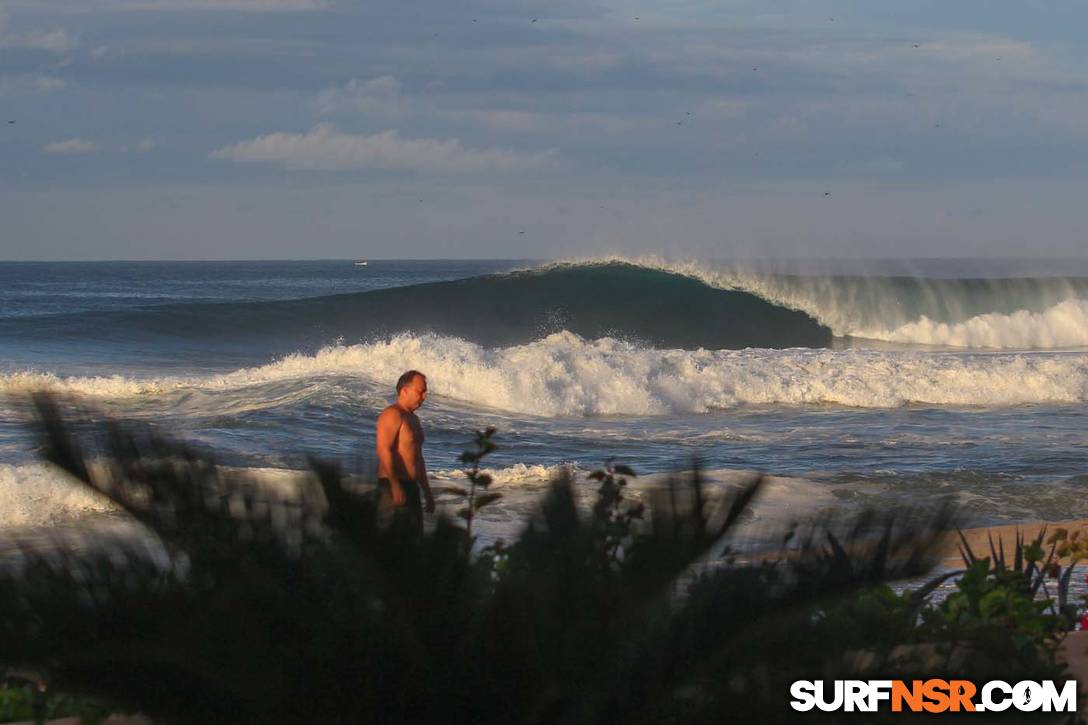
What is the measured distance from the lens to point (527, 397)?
18.5 m

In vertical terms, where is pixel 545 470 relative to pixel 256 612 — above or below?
below

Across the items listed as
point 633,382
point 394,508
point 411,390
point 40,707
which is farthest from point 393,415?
point 633,382

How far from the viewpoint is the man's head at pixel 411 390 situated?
6.77 metres

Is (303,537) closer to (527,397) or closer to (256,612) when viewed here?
(256,612)

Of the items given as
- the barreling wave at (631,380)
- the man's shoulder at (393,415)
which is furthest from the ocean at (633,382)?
the man's shoulder at (393,415)

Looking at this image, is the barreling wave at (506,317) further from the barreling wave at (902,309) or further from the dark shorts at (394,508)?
the dark shorts at (394,508)

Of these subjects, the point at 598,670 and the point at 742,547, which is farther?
the point at 742,547

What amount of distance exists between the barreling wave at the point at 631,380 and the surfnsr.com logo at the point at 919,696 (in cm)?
1542

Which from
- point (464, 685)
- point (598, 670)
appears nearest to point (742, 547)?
point (598, 670)

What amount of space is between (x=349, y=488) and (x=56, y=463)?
20.9 inches

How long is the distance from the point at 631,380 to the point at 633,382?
4cm

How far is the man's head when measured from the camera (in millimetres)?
6770

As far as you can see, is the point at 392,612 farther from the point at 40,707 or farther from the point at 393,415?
the point at 393,415

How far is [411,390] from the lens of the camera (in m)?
6.83
